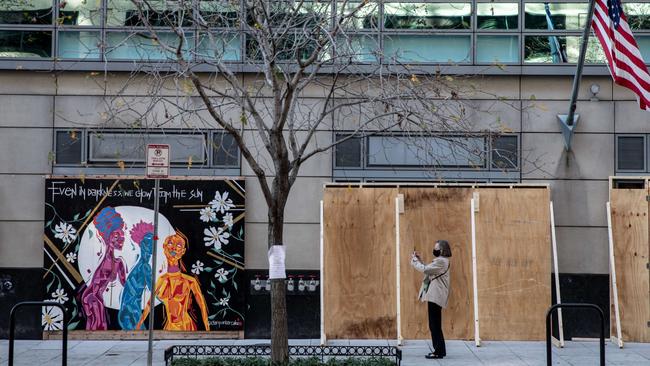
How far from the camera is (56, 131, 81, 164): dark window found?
16.6m

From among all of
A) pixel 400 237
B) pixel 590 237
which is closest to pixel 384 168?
pixel 400 237

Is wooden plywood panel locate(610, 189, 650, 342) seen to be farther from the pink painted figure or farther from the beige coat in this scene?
the pink painted figure

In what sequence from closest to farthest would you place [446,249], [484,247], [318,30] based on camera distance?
[318,30] → [446,249] → [484,247]

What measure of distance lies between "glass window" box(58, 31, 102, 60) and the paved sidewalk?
496cm

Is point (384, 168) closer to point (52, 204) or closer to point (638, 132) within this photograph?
point (638, 132)

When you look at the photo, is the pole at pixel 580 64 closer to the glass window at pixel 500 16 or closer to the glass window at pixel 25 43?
the glass window at pixel 500 16

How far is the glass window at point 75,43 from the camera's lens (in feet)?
55.0

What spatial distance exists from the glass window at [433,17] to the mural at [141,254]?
390cm

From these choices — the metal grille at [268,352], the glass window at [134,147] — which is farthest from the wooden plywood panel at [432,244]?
the glass window at [134,147]

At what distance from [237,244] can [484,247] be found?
13.6 feet

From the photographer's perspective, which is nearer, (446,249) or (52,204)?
(446,249)

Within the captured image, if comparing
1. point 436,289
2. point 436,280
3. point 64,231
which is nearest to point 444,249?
point 436,280

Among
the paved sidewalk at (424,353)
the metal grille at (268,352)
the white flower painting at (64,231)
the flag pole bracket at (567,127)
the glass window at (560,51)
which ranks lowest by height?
the paved sidewalk at (424,353)

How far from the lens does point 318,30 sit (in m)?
13.2
